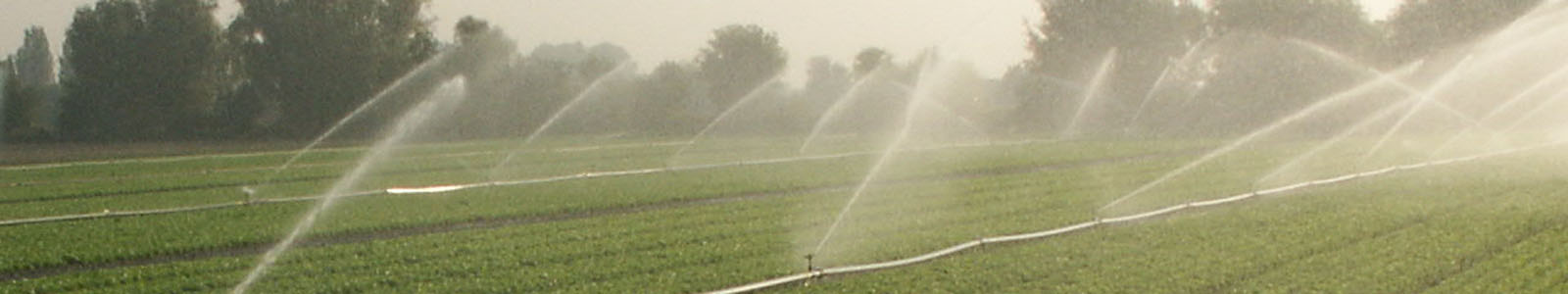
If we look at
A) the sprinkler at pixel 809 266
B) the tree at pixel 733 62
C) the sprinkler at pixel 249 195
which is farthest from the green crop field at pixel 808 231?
the tree at pixel 733 62

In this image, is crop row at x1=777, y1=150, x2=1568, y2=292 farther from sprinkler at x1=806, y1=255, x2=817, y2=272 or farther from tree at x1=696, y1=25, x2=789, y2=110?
tree at x1=696, y1=25, x2=789, y2=110

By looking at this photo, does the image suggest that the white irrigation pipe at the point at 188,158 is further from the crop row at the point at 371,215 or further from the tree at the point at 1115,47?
the tree at the point at 1115,47

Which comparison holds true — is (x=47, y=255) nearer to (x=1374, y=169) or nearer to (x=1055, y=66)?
(x=1374, y=169)

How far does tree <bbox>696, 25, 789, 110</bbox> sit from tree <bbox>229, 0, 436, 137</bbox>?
1714 inches

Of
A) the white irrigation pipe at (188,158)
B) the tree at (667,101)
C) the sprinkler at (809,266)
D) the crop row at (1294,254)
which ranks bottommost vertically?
the crop row at (1294,254)

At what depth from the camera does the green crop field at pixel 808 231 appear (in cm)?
1711

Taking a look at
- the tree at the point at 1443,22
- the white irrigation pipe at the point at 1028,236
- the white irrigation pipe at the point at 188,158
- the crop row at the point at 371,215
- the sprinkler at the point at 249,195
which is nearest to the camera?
the white irrigation pipe at the point at 1028,236

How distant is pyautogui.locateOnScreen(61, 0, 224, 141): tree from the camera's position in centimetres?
7544

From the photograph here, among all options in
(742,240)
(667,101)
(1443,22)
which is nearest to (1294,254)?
(742,240)

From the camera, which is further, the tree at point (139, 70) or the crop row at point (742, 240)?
the tree at point (139, 70)

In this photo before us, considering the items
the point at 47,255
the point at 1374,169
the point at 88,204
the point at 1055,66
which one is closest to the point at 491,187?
the point at 88,204

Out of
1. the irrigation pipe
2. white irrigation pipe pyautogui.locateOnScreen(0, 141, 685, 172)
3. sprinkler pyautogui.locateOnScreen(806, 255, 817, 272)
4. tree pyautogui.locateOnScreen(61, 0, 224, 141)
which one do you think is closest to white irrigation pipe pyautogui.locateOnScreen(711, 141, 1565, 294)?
sprinkler pyautogui.locateOnScreen(806, 255, 817, 272)

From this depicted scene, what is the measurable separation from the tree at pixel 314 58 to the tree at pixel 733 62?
43526 millimetres

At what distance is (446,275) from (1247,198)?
55.6 feet
